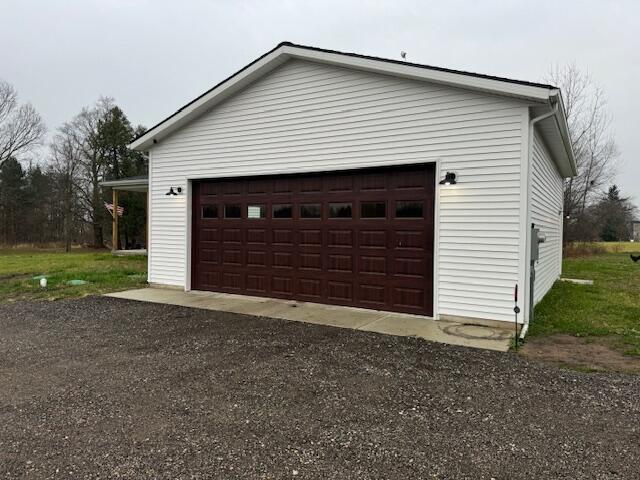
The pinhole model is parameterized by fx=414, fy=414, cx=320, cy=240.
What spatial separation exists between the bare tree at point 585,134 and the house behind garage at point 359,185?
1845 cm

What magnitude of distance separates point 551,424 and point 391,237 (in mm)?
4124

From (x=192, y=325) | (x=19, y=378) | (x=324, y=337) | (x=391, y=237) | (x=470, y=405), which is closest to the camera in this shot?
(x=470, y=405)

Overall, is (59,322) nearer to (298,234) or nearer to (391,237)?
(298,234)

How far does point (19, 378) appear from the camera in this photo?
398 cm

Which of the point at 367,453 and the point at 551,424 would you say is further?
the point at 551,424

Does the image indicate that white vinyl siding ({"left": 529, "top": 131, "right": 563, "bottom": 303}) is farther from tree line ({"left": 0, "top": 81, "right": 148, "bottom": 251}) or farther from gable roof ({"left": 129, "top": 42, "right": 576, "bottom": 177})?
tree line ({"left": 0, "top": 81, "right": 148, "bottom": 251})

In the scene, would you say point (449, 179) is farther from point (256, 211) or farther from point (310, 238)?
point (256, 211)

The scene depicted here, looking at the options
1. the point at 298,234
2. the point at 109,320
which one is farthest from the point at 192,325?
the point at 298,234

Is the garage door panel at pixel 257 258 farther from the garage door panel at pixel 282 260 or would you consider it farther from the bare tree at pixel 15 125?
the bare tree at pixel 15 125

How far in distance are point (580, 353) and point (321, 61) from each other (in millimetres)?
5926

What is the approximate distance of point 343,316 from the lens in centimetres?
671

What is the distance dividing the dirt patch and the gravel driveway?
346 millimetres

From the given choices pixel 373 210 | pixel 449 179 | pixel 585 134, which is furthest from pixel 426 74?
pixel 585 134

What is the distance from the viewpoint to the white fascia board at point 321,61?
5.68 m
